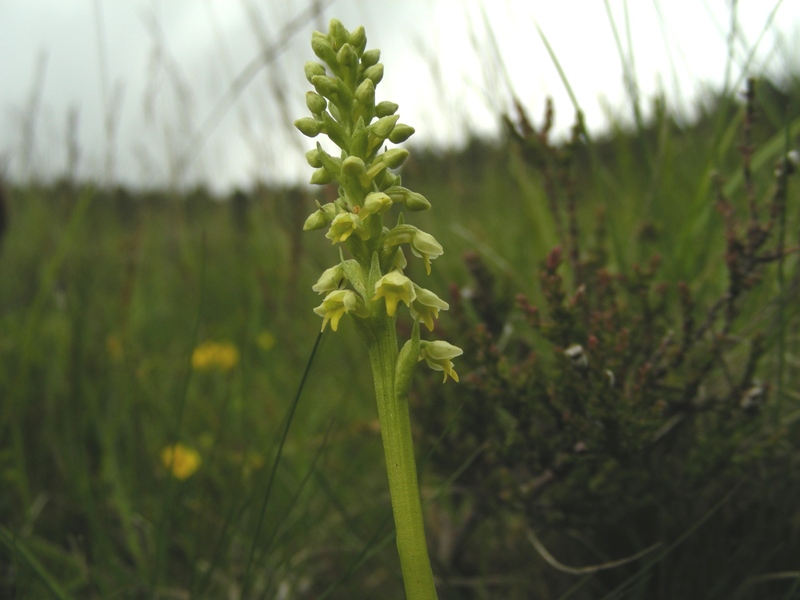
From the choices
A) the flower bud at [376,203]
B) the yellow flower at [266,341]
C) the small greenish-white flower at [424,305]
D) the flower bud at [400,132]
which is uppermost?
the flower bud at [400,132]

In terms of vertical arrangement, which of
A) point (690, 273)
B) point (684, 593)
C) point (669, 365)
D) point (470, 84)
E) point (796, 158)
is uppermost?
point (470, 84)

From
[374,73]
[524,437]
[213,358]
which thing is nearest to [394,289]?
[374,73]

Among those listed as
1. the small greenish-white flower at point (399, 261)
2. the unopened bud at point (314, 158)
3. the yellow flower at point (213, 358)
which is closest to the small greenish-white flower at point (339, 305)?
the small greenish-white flower at point (399, 261)

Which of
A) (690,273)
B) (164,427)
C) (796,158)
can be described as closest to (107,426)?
(164,427)

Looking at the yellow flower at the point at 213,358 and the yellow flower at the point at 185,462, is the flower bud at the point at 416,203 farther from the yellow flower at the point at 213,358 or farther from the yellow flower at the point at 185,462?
the yellow flower at the point at 213,358

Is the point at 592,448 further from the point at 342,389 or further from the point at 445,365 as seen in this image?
the point at 342,389

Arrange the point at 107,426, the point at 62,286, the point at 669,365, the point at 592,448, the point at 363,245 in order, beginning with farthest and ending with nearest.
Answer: the point at 62,286 → the point at 107,426 → the point at 669,365 → the point at 592,448 → the point at 363,245
